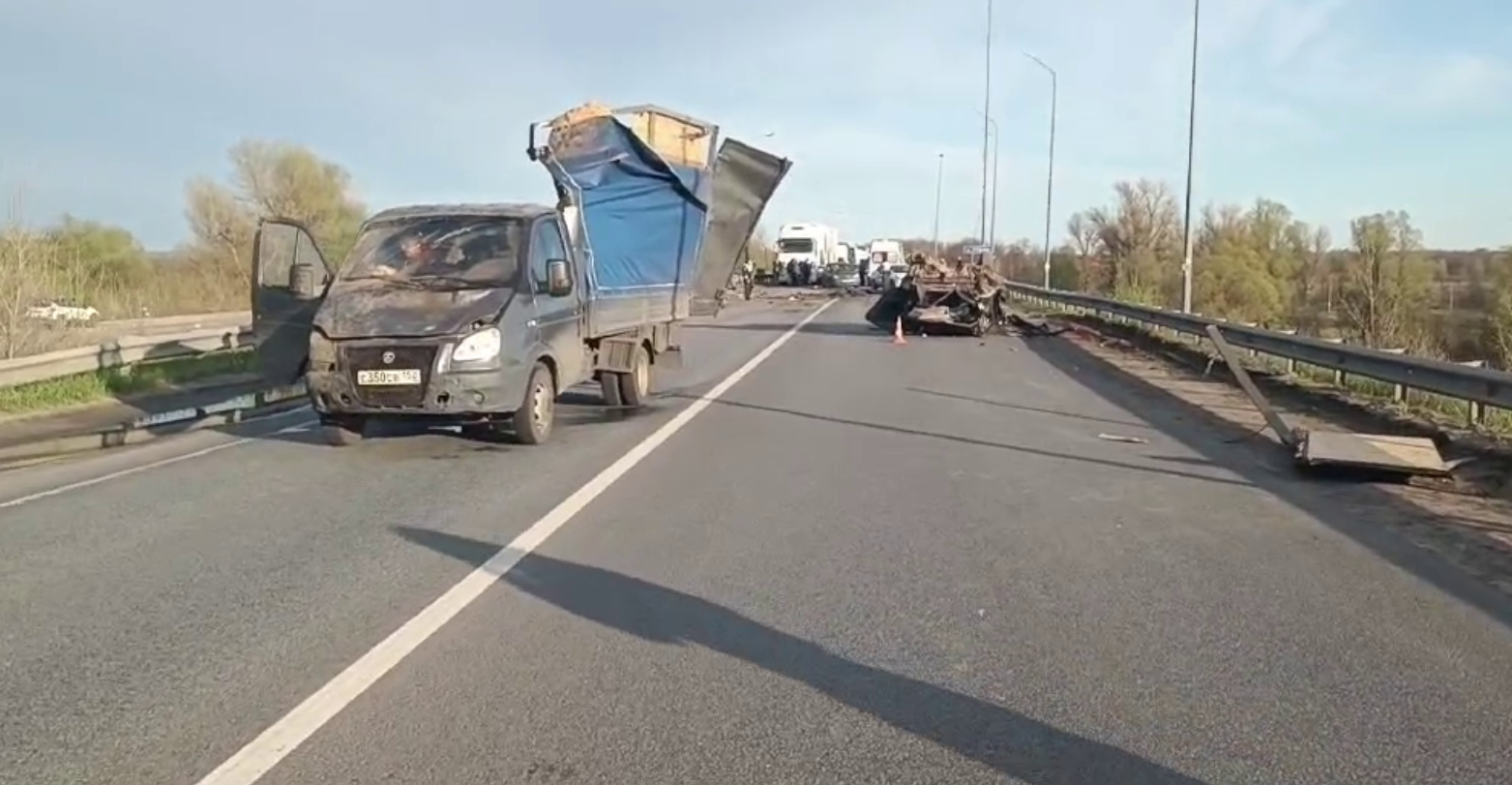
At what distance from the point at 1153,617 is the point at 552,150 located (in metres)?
9.94

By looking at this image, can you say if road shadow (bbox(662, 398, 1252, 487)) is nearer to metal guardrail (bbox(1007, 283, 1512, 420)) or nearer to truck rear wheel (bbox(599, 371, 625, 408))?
truck rear wheel (bbox(599, 371, 625, 408))

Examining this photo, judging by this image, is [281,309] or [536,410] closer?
[536,410]

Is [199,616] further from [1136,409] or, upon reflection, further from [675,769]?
[1136,409]

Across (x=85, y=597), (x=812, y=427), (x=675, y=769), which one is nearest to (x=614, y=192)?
(x=812, y=427)

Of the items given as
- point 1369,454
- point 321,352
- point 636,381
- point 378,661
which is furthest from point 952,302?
point 378,661

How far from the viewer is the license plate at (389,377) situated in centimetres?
1104

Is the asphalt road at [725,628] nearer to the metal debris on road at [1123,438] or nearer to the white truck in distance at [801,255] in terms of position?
the metal debris on road at [1123,438]

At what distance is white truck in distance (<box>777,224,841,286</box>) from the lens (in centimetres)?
6912

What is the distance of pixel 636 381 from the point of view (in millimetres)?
→ 15086

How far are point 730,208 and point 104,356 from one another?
8.04 metres

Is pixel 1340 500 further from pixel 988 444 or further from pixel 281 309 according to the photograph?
pixel 281 309

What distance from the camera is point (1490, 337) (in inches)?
1131

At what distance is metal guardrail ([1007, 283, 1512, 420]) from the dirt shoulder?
409 millimetres

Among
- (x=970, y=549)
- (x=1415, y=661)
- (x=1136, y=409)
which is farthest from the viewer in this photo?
(x=1136, y=409)
